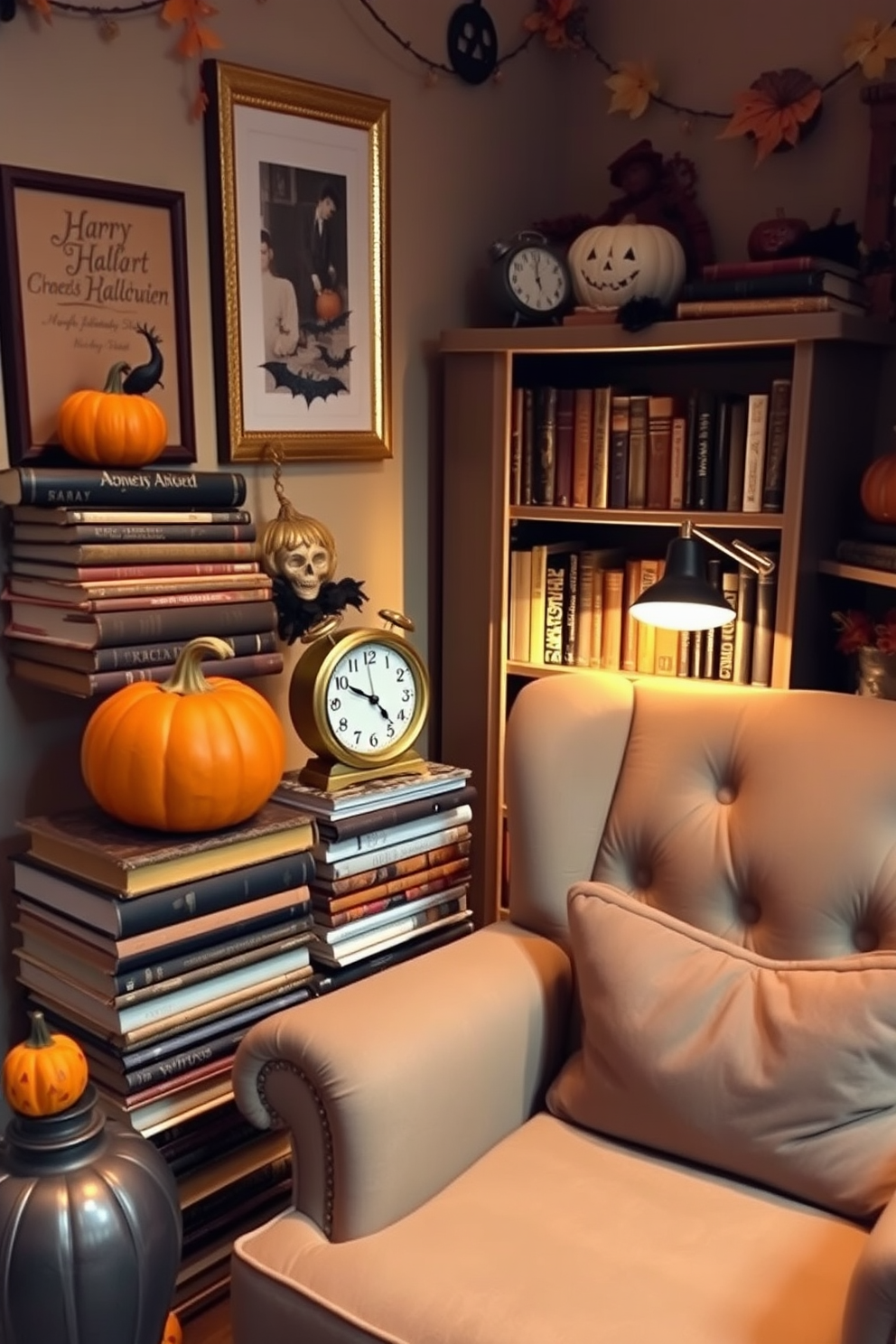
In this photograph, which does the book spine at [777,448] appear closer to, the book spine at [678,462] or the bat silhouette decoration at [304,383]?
the book spine at [678,462]

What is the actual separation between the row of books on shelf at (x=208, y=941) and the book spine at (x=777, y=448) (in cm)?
72

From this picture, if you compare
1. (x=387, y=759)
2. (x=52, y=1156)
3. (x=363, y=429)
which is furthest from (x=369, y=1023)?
(x=363, y=429)

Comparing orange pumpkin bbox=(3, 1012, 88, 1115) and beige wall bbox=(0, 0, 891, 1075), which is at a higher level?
beige wall bbox=(0, 0, 891, 1075)

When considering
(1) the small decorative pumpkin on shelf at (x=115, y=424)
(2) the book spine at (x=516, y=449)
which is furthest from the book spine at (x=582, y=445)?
(1) the small decorative pumpkin on shelf at (x=115, y=424)

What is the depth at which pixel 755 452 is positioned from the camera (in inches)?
77.4

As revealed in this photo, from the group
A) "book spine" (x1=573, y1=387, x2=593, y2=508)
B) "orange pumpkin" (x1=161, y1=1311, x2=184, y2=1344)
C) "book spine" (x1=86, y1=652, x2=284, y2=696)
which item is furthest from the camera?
"book spine" (x1=573, y1=387, x2=593, y2=508)

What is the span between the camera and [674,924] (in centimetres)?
153

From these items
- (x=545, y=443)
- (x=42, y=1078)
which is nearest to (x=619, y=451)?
(x=545, y=443)

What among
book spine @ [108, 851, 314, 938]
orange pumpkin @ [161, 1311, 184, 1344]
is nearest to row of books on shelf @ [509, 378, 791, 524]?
book spine @ [108, 851, 314, 938]

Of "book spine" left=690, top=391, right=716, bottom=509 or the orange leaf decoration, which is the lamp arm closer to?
"book spine" left=690, top=391, right=716, bottom=509

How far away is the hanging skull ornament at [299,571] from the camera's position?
6.41 feet

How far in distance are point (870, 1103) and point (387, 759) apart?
0.88 meters

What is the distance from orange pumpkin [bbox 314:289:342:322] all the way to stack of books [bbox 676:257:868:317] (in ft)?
1.94

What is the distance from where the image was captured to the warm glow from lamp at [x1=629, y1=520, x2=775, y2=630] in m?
1.63
